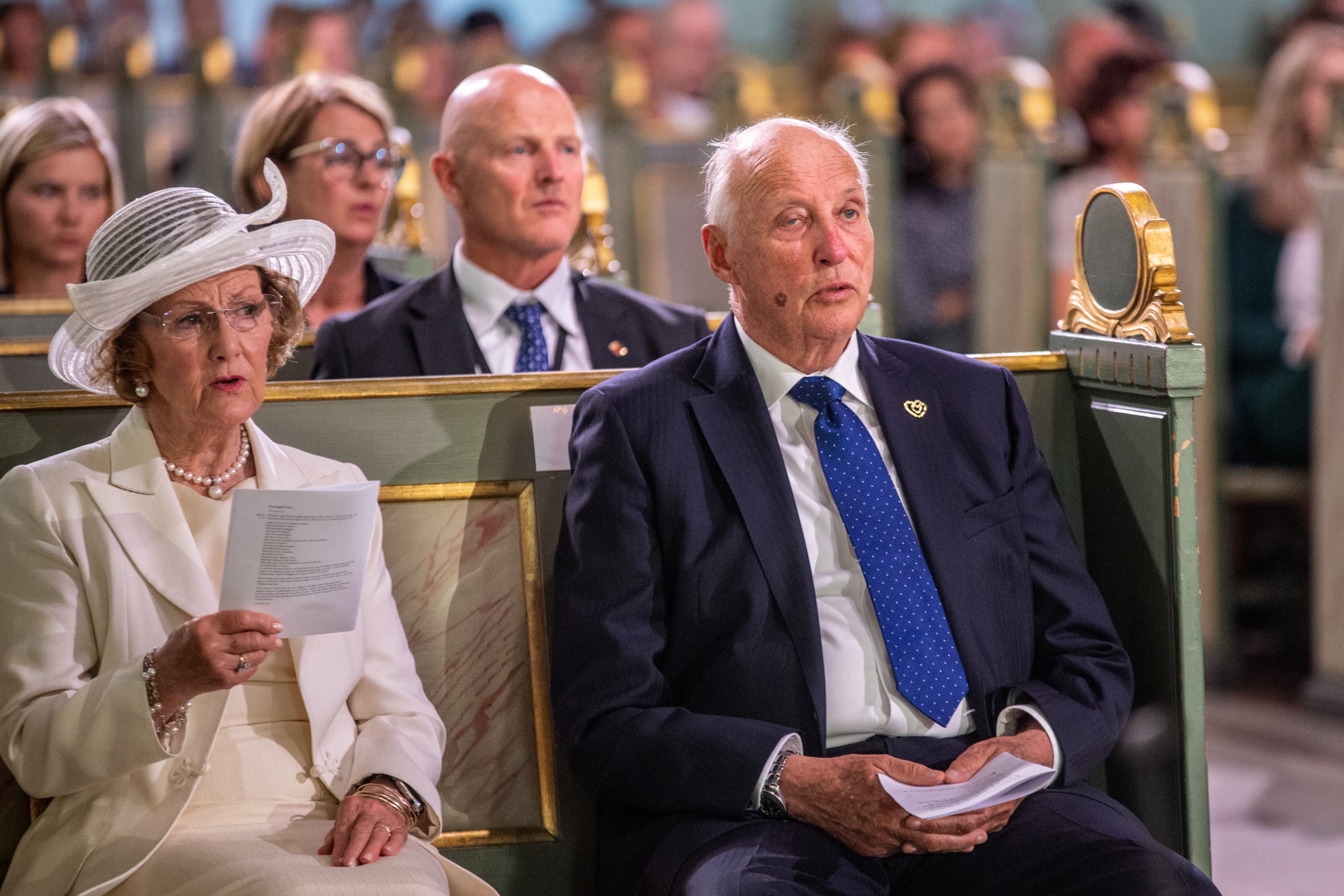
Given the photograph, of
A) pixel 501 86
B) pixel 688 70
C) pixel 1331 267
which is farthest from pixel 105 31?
pixel 1331 267

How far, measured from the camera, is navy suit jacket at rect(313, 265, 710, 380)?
264cm

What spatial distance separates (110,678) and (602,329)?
1297mm

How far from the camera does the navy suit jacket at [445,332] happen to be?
8.68 ft

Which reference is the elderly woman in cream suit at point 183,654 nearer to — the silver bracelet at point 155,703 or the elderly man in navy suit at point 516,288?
the silver bracelet at point 155,703

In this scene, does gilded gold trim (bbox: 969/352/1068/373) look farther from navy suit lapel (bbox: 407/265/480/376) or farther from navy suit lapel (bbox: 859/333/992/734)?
navy suit lapel (bbox: 407/265/480/376)

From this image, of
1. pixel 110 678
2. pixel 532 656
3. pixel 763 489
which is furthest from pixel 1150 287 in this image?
pixel 110 678

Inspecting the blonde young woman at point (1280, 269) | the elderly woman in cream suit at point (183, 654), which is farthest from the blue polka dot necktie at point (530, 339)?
the blonde young woman at point (1280, 269)

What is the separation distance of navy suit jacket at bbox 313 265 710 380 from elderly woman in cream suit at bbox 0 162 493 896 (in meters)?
0.73

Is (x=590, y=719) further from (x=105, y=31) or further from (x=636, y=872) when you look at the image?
(x=105, y=31)

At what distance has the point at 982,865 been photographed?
1826 millimetres

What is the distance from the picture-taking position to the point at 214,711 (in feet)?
5.82

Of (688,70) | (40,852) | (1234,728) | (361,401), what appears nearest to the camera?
(40,852)

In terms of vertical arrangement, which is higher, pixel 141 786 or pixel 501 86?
pixel 501 86

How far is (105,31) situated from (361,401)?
672 centimetres
